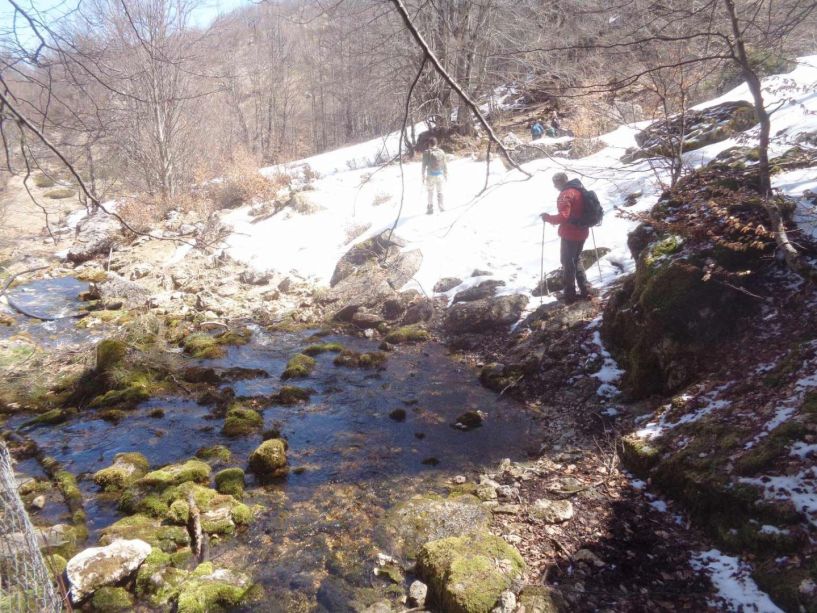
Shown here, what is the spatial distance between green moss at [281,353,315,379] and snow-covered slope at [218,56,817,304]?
A: 3.09 m

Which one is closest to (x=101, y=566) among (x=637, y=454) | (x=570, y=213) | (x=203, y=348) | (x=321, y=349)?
(x=637, y=454)

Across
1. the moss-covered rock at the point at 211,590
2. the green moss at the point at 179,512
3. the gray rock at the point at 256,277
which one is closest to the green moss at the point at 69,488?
the green moss at the point at 179,512

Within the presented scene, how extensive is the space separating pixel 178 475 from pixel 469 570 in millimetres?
3296

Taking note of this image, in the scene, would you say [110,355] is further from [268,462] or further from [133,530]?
[133,530]

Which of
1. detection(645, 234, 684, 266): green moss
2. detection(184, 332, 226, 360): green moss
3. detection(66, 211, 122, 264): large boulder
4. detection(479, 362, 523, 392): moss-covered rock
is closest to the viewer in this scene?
detection(645, 234, 684, 266): green moss

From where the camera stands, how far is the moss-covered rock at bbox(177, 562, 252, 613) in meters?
3.59

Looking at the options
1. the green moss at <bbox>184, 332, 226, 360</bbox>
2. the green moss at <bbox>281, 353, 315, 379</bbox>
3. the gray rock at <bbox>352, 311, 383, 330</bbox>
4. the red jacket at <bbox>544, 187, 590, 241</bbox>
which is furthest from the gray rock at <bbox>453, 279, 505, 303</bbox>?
the green moss at <bbox>184, 332, 226, 360</bbox>

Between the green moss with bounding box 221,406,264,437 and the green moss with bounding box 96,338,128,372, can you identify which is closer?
the green moss with bounding box 221,406,264,437

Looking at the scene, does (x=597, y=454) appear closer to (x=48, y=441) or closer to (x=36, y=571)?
(x=36, y=571)

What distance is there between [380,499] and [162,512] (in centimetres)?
205

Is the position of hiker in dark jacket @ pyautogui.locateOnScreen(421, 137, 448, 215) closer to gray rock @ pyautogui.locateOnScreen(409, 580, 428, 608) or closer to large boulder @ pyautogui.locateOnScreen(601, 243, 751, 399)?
large boulder @ pyautogui.locateOnScreen(601, 243, 751, 399)

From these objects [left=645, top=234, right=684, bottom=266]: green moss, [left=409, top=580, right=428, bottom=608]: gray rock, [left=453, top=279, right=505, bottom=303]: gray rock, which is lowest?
[left=409, top=580, right=428, bottom=608]: gray rock

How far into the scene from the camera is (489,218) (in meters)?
12.4

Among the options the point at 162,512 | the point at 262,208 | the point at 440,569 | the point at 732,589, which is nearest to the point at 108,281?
the point at 262,208
